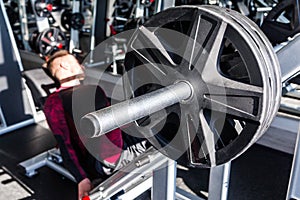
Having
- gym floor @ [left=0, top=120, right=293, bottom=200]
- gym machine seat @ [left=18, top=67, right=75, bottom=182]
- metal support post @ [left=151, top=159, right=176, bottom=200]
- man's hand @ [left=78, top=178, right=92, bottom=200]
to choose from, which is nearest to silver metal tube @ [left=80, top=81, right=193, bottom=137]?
metal support post @ [left=151, top=159, right=176, bottom=200]

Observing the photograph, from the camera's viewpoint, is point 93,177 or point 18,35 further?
point 18,35

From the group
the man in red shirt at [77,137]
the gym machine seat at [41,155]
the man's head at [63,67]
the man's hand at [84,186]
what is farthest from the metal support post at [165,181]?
the gym machine seat at [41,155]

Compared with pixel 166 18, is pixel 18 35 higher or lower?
lower

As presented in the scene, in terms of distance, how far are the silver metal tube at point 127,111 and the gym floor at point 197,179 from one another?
4.28 feet

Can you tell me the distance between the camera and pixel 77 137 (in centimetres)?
146

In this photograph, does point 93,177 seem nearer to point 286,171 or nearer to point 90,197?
point 90,197

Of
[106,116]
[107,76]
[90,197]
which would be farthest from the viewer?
[107,76]

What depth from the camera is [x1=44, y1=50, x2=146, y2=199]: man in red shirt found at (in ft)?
4.58

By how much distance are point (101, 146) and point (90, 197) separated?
0.24m

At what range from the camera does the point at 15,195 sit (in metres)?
1.81

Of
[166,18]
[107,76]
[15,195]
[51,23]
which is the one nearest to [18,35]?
[51,23]

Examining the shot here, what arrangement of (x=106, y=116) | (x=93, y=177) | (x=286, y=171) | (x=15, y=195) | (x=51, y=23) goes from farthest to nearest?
1. (x=51, y=23)
2. (x=286, y=171)
3. (x=15, y=195)
4. (x=93, y=177)
5. (x=106, y=116)

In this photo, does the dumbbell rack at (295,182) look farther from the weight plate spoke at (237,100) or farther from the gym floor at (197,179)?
the weight plate spoke at (237,100)

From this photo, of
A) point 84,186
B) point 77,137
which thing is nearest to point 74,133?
point 77,137
